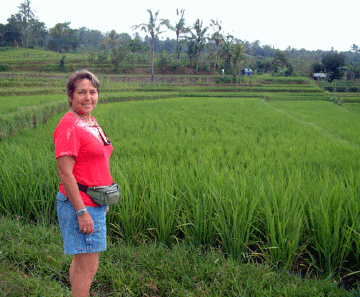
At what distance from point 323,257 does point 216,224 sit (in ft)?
2.49

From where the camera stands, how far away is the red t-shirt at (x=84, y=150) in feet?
4.08

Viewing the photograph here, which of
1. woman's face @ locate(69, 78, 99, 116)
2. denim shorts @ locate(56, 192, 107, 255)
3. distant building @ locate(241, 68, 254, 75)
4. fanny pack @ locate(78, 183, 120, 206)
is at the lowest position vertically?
denim shorts @ locate(56, 192, 107, 255)

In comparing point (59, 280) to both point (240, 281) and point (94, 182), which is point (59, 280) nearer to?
point (94, 182)

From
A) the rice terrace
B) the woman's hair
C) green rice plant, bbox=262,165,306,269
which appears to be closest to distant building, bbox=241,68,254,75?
the rice terrace

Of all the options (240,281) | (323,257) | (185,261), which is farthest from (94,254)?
(323,257)

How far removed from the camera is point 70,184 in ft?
4.09

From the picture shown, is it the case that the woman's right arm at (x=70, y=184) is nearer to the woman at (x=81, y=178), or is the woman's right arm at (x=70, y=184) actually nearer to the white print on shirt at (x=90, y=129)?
the woman at (x=81, y=178)

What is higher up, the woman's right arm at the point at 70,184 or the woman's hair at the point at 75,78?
the woman's hair at the point at 75,78

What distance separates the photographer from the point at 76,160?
135 cm

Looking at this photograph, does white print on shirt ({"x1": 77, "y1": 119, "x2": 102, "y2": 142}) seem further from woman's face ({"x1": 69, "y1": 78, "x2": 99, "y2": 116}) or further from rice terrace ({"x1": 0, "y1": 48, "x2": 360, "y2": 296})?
rice terrace ({"x1": 0, "y1": 48, "x2": 360, "y2": 296})

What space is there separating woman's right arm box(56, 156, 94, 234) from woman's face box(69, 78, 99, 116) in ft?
0.85

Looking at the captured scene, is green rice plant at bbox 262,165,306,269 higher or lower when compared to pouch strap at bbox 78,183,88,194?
lower

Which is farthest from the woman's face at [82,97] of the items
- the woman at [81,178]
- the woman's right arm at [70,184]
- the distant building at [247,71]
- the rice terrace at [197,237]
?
the distant building at [247,71]

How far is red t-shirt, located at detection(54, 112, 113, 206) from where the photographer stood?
1244mm
